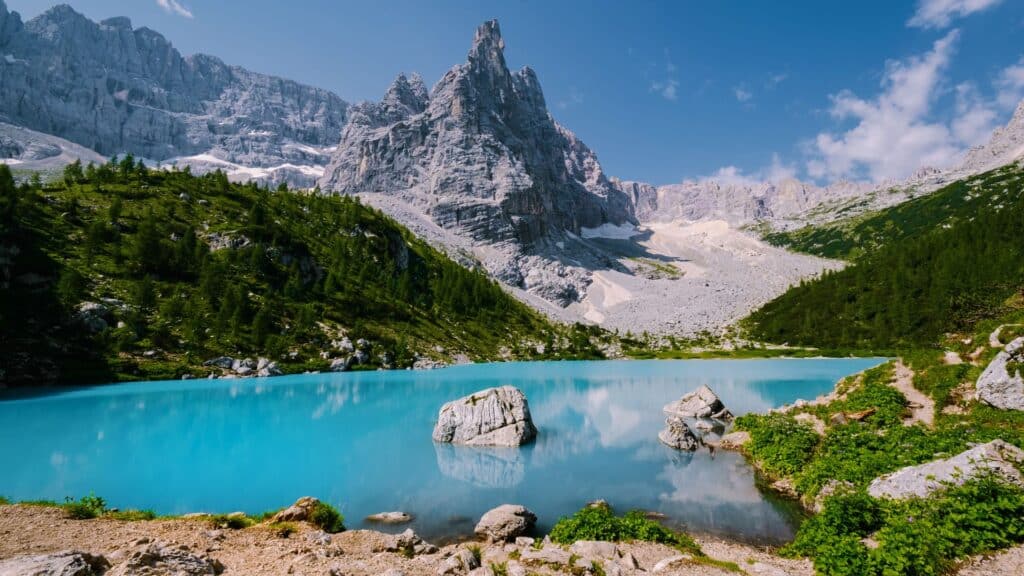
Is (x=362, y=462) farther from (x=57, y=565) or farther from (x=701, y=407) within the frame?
(x=701, y=407)

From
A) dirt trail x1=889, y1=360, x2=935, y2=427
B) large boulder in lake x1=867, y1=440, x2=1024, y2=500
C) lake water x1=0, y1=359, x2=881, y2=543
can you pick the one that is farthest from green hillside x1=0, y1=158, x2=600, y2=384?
large boulder in lake x1=867, y1=440, x2=1024, y2=500

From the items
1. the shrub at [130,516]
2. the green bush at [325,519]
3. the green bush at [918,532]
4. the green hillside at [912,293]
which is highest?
the green hillside at [912,293]

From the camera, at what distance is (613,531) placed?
1459 centimetres

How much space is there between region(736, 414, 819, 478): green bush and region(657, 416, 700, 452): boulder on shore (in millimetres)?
3029

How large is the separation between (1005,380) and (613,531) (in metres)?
22.0

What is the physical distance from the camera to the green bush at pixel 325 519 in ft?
51.4

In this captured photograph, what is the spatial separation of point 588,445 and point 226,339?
68.7 metres

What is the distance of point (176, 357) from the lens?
6850 cm

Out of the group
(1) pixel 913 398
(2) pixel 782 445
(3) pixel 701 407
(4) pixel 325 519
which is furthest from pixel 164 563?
(3) pixel 701 407

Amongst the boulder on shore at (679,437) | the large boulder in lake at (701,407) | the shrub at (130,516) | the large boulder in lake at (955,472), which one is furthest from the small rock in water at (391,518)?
the large boulder in lake at (701,407)

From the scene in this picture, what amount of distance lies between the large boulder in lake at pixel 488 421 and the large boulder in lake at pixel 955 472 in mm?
19847

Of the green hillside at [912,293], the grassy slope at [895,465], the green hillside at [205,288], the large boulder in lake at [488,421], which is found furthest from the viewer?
the green hillside at [912,293]

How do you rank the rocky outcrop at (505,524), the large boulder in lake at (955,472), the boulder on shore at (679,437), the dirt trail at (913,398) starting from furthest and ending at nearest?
1. the boulder on shore at (679,437)
2. the dirt trail at (913,398)
3. the rocky outcrop at (505,524)
4. the large boulder in lake at (955,472)

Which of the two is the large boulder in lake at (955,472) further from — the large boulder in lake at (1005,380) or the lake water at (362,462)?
the large boulder in lake at (1005,380)
